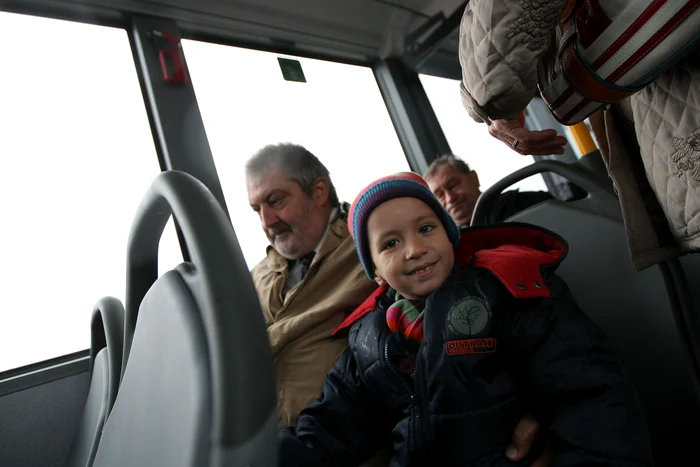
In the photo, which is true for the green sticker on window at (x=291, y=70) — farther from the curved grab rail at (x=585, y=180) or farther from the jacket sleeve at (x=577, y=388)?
the jacket sleeve at (x=577, y=388)

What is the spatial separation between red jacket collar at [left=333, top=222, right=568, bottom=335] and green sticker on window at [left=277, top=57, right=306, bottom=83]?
1.82 meters

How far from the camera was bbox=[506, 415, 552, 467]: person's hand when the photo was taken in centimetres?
67

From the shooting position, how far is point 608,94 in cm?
45

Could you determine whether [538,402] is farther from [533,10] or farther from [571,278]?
[533,10]

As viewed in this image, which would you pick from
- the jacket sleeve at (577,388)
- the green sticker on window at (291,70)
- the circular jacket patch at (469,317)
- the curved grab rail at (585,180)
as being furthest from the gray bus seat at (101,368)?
the green sticker on window at (291,70)

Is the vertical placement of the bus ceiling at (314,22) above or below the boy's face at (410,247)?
above

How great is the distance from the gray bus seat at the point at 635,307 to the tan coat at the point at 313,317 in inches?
19.9

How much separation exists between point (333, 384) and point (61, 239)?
1.16 m

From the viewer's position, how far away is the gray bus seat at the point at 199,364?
264mm

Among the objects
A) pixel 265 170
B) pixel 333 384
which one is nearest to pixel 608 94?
pixel 333 384

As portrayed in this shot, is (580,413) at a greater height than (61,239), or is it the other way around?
(61,239)

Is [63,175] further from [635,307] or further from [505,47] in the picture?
[635,307]

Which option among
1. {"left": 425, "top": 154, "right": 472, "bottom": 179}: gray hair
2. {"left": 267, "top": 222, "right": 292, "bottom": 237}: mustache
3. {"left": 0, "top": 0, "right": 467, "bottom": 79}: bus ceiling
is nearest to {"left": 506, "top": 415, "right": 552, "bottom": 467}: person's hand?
{"left": 267, "top": 222, "right": 292, "bottom": 237}: mustache

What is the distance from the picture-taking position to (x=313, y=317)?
1081 mm
